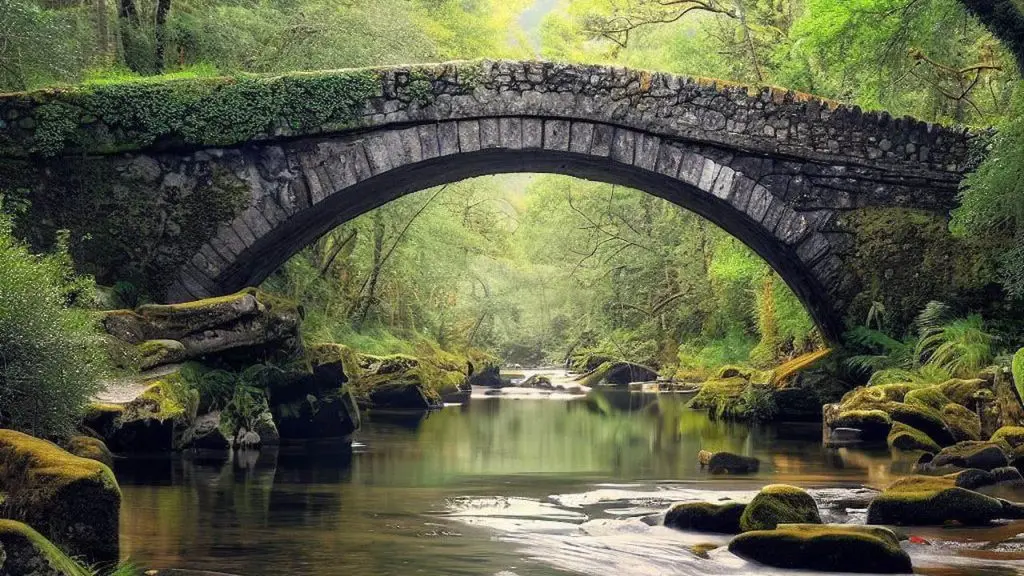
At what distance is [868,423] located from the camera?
15.3 meters

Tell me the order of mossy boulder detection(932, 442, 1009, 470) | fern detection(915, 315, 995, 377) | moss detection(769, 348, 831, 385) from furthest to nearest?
moss detection(769, 348, 831, 385)
fern detection(915, 315, 995, 377)
mossy boulder detection(932, 442, 1009, 470)

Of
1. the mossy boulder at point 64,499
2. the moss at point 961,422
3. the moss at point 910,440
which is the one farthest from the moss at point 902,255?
the mossy boulder at point 64,499

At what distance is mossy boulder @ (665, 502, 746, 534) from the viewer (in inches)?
335

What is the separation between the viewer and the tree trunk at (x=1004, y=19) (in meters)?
13.6

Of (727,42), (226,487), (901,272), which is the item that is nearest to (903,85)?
(901,272)

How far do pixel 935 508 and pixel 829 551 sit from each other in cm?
199

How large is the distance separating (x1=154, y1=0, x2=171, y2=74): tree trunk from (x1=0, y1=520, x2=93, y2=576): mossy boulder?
60.7 ft

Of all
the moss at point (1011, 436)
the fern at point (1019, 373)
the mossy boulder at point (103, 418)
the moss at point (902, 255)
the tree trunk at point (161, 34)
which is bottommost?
the moss at point (1011, 436)

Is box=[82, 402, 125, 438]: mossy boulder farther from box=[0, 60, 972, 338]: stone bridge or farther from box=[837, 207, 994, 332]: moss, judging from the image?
box=[837, 207, 994, 332]: moss

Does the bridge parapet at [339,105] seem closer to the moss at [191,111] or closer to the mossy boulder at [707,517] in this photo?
the moss at [191,111]

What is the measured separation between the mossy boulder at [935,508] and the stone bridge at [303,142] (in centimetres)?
844

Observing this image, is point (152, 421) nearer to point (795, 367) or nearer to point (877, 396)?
point (877, 396)

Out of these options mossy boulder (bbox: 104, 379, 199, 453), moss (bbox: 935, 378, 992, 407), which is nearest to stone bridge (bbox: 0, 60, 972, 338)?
mossy boulder (bbox: 104, 379, 199, 453)

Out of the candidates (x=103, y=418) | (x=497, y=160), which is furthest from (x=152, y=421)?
(x=497, y=160)
